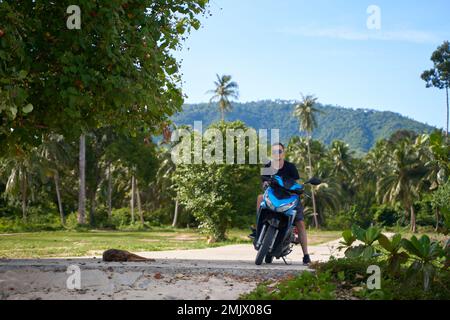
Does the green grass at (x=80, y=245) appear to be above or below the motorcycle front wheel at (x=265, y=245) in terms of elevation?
below

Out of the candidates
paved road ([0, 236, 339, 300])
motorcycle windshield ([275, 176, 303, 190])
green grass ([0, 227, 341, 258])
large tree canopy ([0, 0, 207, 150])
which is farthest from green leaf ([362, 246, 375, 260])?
green grass ([0, 227, 341, 258])

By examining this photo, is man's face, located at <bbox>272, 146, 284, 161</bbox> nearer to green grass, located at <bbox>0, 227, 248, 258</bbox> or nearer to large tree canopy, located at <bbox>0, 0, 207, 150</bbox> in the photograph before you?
large tree canopy, located at <bbox>0, 0, 207, 150</bbox>

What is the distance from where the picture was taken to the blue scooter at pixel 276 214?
8.16 m

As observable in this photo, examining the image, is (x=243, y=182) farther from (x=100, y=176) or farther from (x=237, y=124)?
(x=100, y=176)

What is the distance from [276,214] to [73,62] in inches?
133

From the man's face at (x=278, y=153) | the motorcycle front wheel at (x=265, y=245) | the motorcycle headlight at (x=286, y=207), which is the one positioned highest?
the man's face at (x=278, y=153)

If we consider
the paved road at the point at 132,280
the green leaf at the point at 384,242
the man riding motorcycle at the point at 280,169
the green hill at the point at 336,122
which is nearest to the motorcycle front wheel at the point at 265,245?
the man riding motorcycle at the point at 280,169

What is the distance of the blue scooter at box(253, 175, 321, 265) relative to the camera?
26.8 ft

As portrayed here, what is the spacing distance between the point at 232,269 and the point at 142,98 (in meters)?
2.60

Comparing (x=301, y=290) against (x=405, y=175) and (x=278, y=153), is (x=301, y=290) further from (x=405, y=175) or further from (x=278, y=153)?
(x=405, y=175)

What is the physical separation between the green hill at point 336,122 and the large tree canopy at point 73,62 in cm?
15529

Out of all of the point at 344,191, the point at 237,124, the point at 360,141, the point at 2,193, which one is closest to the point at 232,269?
the point at 237,124

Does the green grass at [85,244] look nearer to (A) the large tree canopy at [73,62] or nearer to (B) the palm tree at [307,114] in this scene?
(A) the large tree canopy at [73,62]

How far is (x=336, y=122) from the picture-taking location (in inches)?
7210
